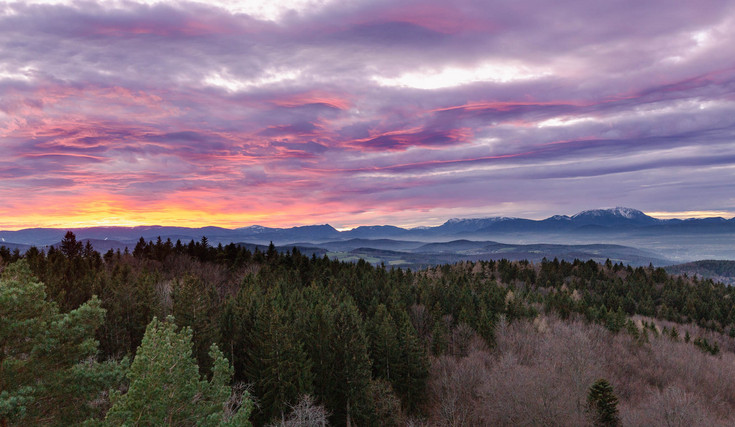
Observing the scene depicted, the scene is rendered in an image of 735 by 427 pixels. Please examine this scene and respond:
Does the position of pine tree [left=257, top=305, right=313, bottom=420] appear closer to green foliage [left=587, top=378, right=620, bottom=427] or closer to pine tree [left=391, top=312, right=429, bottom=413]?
pine tree [left=391, top=312, right=429, bottom=413]

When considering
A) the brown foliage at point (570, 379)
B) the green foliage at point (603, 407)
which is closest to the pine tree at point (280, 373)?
the brown foliage at point (570, 379)

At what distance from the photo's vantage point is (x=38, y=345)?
16.2 meters

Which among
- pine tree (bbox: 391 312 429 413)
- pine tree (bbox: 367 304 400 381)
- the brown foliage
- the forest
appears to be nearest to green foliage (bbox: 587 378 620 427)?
the forest

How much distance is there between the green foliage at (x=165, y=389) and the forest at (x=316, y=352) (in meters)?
0.08

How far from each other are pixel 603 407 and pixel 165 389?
50.2m

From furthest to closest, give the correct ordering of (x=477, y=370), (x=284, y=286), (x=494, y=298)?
1. (x=494, y=298)
2. (x=284, y=286)
3. (x=477, y=370)

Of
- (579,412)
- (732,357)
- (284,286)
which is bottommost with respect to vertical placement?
(732,357)

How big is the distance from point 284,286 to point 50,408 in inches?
2347

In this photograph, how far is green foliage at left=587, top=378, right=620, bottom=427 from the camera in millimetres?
47562

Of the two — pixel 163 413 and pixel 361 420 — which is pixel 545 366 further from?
pixel 163 413

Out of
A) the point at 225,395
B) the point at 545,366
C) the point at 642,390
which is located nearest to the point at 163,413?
the point at 225,395

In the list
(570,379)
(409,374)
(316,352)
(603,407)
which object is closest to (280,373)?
(316,352)

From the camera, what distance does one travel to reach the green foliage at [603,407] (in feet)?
156

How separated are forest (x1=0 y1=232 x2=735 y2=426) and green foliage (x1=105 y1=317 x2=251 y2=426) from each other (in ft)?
0.26
